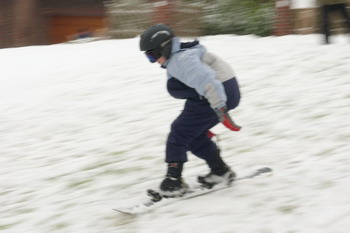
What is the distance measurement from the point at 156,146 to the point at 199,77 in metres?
2.24

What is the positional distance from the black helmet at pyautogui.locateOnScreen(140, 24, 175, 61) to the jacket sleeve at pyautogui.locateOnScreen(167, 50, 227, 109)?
0.10 metres

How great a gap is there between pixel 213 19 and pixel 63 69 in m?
5.11

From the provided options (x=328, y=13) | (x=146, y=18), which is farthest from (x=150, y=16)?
(x=328, y=13)

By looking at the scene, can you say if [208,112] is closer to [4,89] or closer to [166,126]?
[166,126]

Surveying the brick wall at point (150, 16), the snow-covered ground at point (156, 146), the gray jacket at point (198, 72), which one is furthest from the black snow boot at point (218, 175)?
the brick wall at point (150, 16)

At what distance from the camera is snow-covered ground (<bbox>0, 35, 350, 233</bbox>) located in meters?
4.32

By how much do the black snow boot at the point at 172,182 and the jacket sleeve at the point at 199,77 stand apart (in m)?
0.63

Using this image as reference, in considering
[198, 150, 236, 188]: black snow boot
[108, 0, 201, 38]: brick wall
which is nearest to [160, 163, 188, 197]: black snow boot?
[198, 150, 236, 188]: black snow boot

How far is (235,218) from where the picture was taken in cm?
419

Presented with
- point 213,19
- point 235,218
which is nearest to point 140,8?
point 213,19

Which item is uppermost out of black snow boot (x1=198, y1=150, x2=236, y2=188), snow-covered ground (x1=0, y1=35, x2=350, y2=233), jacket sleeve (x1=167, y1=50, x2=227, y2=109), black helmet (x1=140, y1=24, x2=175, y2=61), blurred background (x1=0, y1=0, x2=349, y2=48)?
black helmet (x1=140, y1=24, x2=175, y2=61)

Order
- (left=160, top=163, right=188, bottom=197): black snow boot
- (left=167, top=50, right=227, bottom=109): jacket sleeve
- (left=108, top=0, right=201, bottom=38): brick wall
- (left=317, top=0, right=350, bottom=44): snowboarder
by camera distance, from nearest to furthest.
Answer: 1. (left=167, top=50, right=227, bottom=109): jacket sleeve
2. (left=160, top=163, right=188, bottom=197): black snow boot
3. (left=317, top=0, right=350, bottom=44): snowboarder
4. (left=108, top=0, right=201, bottom=38): brick wall

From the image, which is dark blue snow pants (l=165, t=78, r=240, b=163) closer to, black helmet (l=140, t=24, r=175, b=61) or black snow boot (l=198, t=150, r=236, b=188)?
black helmet (l=140, t=24, r=175, b=61)

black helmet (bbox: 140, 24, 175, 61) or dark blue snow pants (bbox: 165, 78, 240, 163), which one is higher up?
black helmet (bbox: 140, 24, 175, 61)
